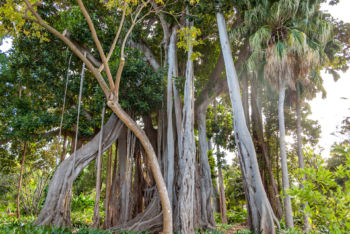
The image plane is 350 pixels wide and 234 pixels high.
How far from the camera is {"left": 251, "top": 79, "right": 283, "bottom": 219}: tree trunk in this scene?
735 cm

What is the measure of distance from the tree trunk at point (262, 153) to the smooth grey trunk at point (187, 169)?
3206 millimetres

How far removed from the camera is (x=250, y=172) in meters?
4.70

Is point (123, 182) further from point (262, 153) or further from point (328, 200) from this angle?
point (328, 200)

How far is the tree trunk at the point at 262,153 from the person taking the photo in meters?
7.35

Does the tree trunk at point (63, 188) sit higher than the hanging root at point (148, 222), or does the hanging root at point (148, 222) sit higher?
the tree trunk at point (63, 188)

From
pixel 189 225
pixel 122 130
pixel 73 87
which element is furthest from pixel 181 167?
pixel 73 87

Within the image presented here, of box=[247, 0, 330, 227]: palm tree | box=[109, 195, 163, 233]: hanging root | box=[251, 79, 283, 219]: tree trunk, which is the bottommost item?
box=[109, 195, 163, 233]: hanging root

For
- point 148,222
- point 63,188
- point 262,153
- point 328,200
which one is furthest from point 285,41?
point 63,188

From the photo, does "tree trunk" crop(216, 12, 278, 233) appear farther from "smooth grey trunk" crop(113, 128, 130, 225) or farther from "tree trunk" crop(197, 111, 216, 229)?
"smooth grey trunk" crop(113, 128, 130, 225)

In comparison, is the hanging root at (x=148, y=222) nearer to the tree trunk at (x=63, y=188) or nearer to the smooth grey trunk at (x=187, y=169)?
the smooth grey trunk at (x=187, y=169)

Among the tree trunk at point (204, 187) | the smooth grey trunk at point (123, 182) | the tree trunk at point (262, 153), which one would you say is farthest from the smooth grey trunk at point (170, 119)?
the tree trunk at point (262, 153)

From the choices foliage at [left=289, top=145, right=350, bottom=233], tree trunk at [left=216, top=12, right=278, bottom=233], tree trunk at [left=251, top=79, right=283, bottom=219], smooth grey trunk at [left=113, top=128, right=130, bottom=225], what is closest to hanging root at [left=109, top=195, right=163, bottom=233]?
smooth grey trunk at [left=113, top=128, right=130, bottom=225]

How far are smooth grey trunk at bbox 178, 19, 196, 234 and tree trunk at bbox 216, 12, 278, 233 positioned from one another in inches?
39.9

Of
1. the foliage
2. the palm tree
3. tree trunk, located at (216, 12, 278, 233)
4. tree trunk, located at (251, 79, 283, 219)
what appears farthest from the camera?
tree trunk, located at (251, 79, 283, 219)
